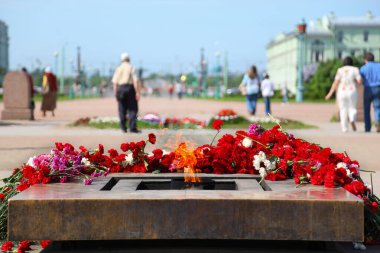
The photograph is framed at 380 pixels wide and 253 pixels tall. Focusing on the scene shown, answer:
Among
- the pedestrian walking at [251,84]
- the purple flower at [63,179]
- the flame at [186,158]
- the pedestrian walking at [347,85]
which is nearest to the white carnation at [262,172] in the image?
the flame at [186,158]

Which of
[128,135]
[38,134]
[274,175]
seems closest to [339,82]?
[128,135]

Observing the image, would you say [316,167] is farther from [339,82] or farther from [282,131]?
[339,82]

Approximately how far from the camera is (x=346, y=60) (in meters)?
18.8

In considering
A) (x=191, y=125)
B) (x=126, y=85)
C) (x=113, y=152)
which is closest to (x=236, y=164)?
(x=113, y=152)

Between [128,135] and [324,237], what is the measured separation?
1293cm

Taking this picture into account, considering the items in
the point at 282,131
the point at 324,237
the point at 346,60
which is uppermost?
the point at 346,60

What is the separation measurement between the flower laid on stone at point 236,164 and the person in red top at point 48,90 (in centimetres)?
2260

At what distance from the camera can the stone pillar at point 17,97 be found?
85.5ft

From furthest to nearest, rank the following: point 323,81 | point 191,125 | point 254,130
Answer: point 323,81 → point 191,125 → point 254,130

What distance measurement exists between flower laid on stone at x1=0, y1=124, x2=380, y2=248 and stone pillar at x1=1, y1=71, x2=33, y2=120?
1979 centimetres

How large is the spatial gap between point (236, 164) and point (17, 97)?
20.5 metres

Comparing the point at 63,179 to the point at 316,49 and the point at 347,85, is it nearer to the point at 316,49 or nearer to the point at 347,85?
the point at 347,85

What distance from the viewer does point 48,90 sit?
29.1 metres

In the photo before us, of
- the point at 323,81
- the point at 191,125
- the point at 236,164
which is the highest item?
the point at 323,81
